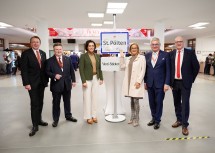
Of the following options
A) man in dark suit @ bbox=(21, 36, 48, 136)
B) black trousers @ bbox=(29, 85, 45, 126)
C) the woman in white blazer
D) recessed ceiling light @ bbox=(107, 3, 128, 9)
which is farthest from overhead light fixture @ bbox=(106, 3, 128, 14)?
black trousers @ bbox=(29, 85, 45, 126)

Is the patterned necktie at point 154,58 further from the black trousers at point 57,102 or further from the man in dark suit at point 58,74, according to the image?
the black trousers at point 57,102

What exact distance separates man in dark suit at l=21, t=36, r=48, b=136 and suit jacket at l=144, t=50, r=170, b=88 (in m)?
1.96

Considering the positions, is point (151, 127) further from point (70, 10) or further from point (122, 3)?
point (70, 10)

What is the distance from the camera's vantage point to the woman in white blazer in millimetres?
3150

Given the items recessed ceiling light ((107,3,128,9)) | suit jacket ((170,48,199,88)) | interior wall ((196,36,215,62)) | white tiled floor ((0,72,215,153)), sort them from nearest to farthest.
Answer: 1. white tiled floor ((0,72,215,153))
2. suit jacket ((170,48,199,88))
3. recessed ceiling light ((107,3,128,9))
4. interior wall ((196,36,215,62))

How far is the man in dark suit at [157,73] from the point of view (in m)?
3.03

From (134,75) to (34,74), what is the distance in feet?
5.91

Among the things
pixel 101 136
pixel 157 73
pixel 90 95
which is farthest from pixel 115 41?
pixel 101 136

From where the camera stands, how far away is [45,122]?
345 cm

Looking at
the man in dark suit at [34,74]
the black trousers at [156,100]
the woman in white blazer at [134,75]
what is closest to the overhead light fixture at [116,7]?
the woman in white blazer at [134,75]

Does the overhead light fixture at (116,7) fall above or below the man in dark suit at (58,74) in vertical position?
above

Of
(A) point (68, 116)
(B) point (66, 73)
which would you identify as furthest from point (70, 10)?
(A) point (68, 116)

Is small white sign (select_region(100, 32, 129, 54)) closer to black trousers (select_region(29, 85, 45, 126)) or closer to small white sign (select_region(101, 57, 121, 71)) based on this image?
small white sign (select_region(101, 57, 121, 71))

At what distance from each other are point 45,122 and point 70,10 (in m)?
4.26
